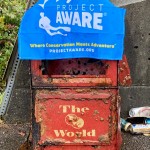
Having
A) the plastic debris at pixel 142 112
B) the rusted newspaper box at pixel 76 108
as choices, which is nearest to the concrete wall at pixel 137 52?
the plastic debris at pixel 142 112

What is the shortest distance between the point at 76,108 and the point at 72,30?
2.18ft

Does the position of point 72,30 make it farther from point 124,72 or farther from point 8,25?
point 8,25

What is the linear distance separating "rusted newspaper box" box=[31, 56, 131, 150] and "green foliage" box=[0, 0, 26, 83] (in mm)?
1538

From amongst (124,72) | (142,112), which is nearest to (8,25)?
(124,72)

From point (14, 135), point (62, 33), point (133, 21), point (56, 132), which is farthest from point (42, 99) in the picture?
point (133, 21)

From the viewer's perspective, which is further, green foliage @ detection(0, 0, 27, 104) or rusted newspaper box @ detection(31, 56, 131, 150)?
green foliage @ detection(0, 0, 27, 104)

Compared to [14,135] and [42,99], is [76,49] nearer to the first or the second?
[42,99]

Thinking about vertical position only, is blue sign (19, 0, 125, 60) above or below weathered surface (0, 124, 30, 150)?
above

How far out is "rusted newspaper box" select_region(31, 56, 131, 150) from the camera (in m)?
4.24

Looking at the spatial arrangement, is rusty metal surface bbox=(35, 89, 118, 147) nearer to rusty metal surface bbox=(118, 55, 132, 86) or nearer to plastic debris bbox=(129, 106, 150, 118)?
rusty metal surface bbox=(118, 55, 132, 86)

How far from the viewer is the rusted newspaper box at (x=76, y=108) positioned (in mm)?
4242

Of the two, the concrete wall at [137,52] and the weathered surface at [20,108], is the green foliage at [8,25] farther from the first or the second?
the concrete wall at [137,52]

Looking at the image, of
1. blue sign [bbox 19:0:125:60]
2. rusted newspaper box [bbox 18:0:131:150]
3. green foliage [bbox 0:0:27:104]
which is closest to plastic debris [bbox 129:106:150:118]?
rusted newspaper box [bbox 18:0:131:150]

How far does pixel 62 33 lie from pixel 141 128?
1.57 metres
